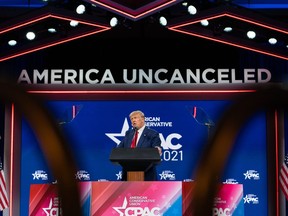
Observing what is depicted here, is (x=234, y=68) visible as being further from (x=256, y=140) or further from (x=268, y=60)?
(x=256, y=140)

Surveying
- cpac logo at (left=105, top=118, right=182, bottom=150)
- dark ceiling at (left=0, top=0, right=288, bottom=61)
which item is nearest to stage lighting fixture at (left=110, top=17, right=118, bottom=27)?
dark ceiling at (left=0, top=0, right=288, bottom=61)

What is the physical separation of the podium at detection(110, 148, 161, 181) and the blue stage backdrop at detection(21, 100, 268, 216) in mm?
3960

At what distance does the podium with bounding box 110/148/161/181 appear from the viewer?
134 inches

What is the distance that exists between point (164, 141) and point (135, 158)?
4.23 m

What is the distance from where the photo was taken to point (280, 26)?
7145 mm

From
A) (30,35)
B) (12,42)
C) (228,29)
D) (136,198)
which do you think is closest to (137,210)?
(136,198)

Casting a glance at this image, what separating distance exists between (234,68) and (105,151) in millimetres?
2545

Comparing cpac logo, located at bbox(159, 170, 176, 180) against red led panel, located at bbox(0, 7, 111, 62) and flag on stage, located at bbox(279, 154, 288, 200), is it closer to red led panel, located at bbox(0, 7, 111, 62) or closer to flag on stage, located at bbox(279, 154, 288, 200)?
flag on stage, located at bbox(279, 154, 288, 200)

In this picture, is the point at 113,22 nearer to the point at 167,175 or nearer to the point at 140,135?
the point at 140,135

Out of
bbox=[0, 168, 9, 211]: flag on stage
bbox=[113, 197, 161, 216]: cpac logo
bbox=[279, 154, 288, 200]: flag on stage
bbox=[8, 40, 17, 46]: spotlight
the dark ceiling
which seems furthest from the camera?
bbox=[8, 40, 17, 46]: spotlight

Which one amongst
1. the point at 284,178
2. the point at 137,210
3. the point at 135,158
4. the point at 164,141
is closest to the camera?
the point at 137,210

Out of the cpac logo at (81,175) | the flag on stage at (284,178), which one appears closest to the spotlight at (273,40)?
the flag on stage at (284,178)

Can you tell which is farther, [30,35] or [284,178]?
[30,35]

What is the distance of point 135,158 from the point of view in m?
3.46
